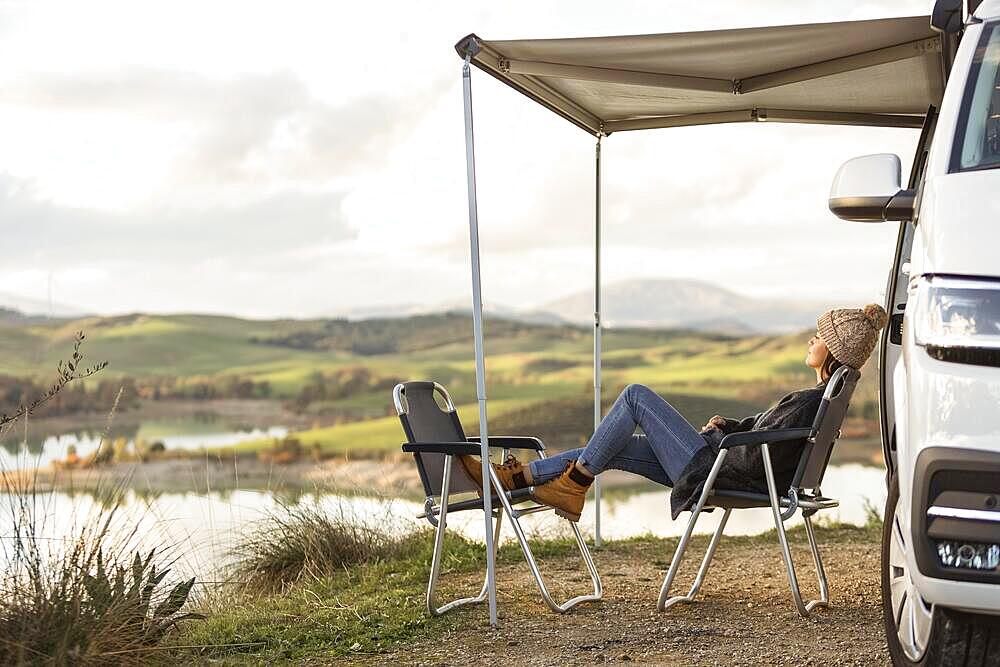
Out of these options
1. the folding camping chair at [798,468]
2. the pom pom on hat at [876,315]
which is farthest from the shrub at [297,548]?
the pom pom on hat at [876,315]

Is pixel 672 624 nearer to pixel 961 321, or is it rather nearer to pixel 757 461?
pixel 757 461

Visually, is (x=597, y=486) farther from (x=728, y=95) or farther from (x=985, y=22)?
(x=985, y=22)

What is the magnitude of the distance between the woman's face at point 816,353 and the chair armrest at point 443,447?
4.56 feet

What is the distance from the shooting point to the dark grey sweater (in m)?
4.29

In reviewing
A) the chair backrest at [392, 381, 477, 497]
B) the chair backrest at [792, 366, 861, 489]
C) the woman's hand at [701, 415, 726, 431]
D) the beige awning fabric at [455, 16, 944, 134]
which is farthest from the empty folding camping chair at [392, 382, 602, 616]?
the beige awning fabric at [455, 16, 944, 134]

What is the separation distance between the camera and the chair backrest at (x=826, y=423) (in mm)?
4168

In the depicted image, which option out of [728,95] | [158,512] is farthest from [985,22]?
[158,512]

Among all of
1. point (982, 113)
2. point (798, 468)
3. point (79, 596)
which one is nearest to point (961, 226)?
point (982, 113)

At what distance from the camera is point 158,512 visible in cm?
517

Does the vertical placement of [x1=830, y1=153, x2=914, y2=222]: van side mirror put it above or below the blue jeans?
above

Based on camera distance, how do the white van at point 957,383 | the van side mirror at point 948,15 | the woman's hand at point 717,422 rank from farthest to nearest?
1. the woman's hand at point 717,422
2. the van side mirror at point 948,15
3. the white van at point 957,383

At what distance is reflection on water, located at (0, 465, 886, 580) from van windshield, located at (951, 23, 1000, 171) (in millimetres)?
2056

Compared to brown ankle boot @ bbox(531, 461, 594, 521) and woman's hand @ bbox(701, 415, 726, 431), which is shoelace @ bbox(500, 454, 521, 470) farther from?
woman's hand @ bbox(701, 415, 726, 431)

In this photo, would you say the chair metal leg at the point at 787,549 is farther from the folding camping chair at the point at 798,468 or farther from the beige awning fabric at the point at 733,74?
the beige awning fabric at the point at 733,74
